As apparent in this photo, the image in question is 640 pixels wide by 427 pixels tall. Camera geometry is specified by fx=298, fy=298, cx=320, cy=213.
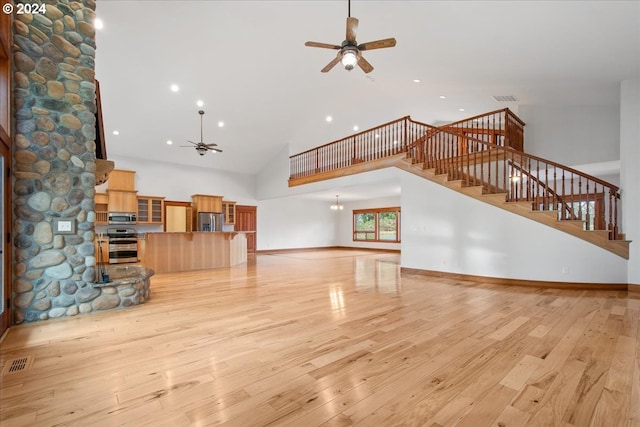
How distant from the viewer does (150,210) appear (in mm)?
9477

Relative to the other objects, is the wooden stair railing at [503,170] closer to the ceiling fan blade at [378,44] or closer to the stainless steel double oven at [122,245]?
the ceiling fan blade at [378,44]

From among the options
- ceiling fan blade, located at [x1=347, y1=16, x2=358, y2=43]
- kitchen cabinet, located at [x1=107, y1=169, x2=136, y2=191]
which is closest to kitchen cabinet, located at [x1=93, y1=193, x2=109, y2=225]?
kitchen cabinet, located at [x1=107, y1=169, x2=136, y2=191]

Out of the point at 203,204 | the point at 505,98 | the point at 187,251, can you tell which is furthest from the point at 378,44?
the point at 203,204

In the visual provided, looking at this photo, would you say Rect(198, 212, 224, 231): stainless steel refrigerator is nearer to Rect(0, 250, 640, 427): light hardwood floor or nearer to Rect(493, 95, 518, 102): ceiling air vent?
Rect(0, 250, 640, 427): light hardwood floor

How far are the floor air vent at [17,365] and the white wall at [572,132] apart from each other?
8.99 m

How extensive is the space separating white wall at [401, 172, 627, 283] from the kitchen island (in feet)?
15.0

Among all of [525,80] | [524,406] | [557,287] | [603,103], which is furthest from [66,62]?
[603,103]

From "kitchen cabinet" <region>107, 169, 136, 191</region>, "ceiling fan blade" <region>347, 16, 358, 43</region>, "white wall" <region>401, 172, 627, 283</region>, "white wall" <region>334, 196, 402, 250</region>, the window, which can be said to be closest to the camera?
"ceiling fan blade" <region>347, 16, 358, 43</region>

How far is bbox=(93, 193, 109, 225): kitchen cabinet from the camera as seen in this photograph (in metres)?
8.64

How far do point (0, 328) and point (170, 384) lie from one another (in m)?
2.19

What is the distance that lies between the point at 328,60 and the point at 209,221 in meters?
6.48

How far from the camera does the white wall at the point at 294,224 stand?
12953 mm

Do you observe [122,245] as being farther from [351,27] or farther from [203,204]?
[351,27]

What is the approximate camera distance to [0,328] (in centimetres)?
283
